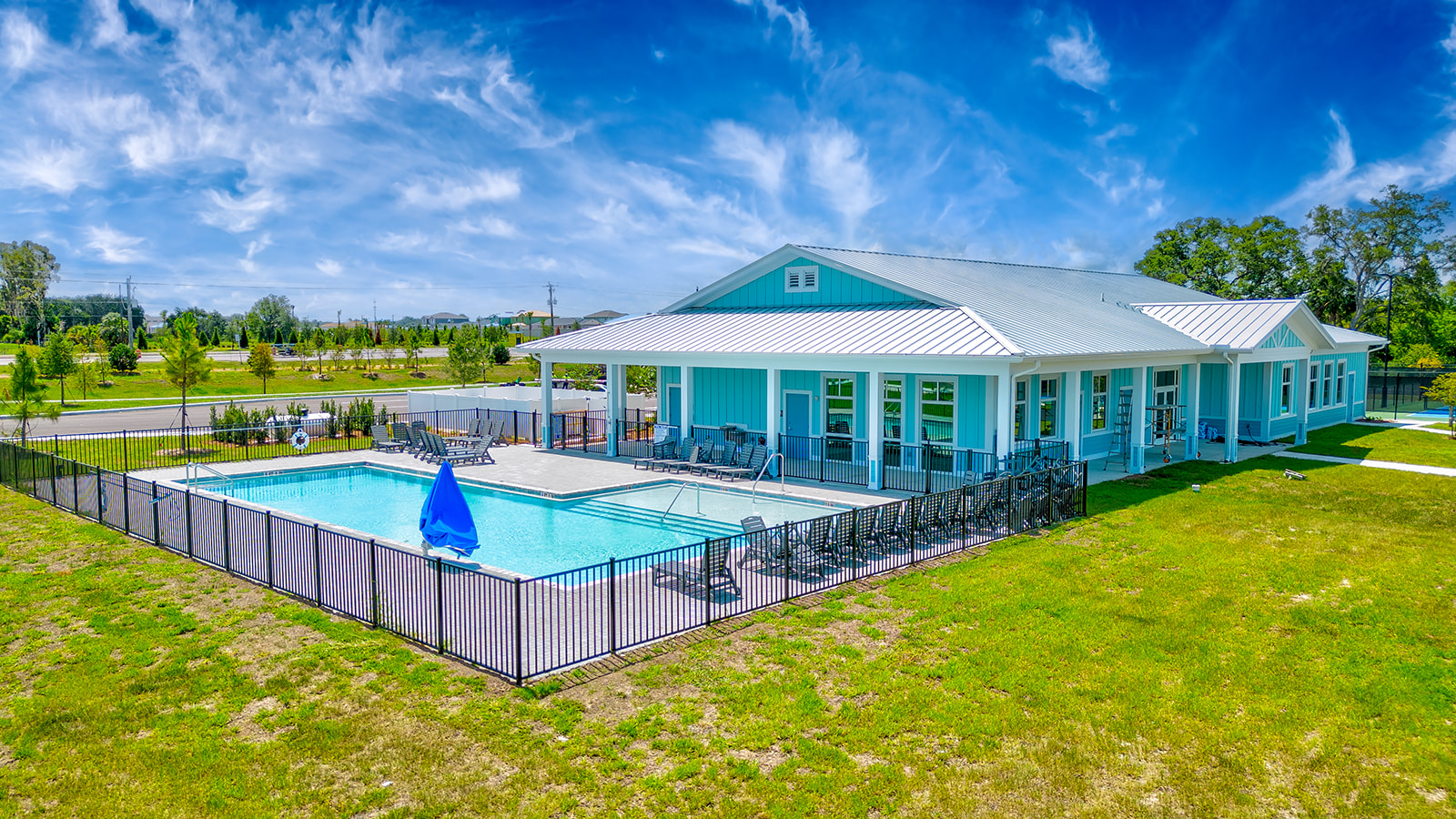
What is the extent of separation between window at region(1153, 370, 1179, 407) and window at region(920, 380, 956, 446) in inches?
340

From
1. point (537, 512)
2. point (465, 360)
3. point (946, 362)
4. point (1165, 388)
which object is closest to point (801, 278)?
point (946, 362)

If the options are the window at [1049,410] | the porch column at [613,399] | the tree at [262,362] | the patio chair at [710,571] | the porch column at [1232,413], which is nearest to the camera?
the patio chair at [710,571]

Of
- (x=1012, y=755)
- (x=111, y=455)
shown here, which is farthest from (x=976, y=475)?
(x=111, y=455)

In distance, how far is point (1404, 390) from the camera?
46.9 m

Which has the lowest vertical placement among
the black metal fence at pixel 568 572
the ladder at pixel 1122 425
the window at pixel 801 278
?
the black metal fence at pixel 568 572

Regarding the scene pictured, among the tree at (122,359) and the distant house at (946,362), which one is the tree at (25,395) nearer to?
the distant house at (946,362)

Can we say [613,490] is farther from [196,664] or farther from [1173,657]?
[1173,657]

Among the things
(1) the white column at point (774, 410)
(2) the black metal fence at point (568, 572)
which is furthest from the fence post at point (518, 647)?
(1) the white column at point (774, 410)

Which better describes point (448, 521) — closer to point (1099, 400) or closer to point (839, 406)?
point (839, 406)

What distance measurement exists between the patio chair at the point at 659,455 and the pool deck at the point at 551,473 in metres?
0.32

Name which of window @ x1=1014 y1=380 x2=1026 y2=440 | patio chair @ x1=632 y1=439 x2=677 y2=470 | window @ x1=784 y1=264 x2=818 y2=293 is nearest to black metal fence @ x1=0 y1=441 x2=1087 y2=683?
window @ x1=1014 y1=380 x2=1026 y2=440

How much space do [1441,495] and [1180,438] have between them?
7.73 metres

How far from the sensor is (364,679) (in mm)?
8812

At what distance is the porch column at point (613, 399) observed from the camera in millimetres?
26188
